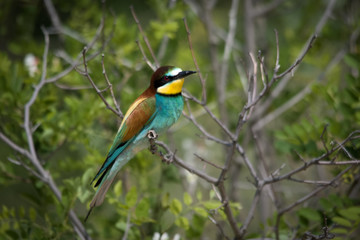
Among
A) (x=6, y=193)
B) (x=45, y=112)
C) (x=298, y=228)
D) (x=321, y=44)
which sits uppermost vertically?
(x=321, y=44)

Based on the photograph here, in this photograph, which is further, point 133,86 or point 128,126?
point 133,86

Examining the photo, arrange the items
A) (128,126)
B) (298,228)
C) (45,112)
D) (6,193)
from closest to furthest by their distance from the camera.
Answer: (128,126)
(298,228)
(45,112)
(6,193)

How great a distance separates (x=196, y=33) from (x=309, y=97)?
83.2 inches

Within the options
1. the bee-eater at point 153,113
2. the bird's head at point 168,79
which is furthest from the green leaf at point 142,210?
the bird's head at point 168,79

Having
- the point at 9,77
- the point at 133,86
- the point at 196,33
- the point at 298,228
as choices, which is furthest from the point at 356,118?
the point at 196,33

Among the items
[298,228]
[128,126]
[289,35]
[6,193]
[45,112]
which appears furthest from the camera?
[289,35]

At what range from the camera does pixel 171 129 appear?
10.0 ft

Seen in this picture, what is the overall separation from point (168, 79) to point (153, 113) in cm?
15

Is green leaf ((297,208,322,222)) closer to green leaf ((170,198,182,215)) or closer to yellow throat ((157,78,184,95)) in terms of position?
green leaf ((170,198,182,215))

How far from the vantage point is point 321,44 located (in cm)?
326

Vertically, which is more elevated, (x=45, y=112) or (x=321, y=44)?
(x=321, y=44)

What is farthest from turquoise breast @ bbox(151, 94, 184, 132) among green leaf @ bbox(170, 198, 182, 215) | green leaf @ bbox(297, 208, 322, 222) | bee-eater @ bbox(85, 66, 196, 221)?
green leaf @ bbox(297, 208, 322, 222)

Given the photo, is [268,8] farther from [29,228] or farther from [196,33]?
[29,228]

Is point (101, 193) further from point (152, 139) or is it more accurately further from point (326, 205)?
point (326, 205)
